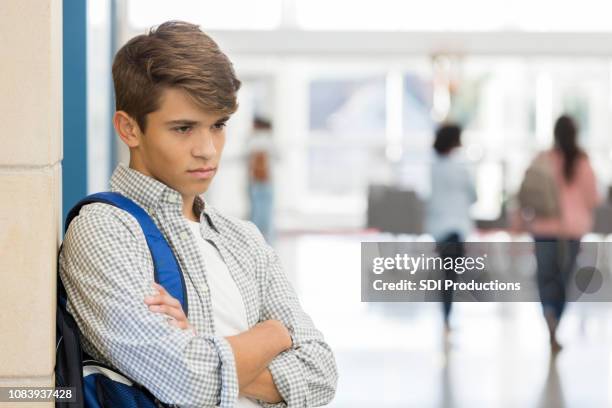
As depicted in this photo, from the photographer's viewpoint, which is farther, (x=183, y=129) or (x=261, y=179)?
(x=261, y=179)

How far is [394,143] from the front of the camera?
1417 cm

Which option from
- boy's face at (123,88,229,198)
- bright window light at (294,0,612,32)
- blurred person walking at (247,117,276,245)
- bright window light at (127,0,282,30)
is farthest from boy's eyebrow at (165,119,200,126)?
blurred person walking at (247,117,276,245)

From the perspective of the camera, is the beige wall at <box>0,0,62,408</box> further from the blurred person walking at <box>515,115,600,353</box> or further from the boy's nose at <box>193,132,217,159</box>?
the blurred person walking at <box>515,115,600,353</box>

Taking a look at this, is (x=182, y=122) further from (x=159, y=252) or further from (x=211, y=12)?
(x=211, y=12)

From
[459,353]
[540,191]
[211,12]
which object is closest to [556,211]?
[540,191]

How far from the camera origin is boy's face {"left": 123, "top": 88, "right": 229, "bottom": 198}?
5.89 feet

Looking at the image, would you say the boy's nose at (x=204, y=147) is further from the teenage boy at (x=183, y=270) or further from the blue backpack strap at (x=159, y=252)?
the blue backpack strap at (x=159, y=252)

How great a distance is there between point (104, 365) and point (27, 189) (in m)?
0.32

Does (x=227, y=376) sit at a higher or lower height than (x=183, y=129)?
lower

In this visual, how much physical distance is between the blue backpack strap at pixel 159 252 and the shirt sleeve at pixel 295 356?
0.77 feet

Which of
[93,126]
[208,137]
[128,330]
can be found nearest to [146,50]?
[208,137]

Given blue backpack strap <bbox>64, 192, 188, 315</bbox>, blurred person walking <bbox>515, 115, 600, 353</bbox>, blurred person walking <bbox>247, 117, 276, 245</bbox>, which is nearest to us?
blue backpack strap <bbox>64, 192, 188, 315</bbox>

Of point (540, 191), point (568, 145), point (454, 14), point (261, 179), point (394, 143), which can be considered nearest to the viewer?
point (568, 145)

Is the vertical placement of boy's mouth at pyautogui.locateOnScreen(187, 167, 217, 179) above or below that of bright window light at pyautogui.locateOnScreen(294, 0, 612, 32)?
below
